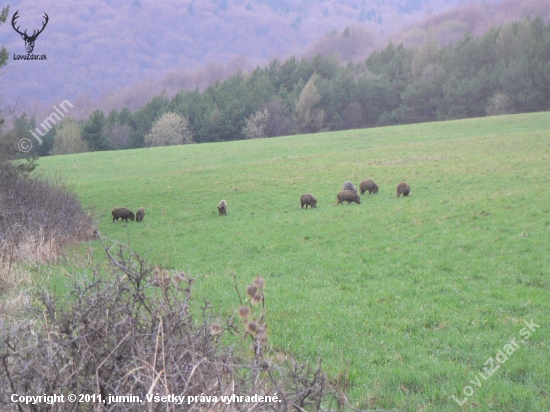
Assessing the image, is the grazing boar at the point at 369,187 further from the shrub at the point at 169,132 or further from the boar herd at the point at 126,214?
the shrub at the point at 169,132

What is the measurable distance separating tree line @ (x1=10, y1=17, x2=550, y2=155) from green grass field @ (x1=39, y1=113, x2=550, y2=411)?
107 ft

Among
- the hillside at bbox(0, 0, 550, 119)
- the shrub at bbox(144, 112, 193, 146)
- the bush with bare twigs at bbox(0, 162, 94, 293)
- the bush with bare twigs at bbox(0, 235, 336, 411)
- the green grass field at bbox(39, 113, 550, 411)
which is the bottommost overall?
the green grass field at bbox(39, 113, 550, 411)

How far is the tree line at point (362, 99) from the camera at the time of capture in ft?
223

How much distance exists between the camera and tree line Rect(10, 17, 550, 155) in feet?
223

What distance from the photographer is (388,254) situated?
1370 centimetres

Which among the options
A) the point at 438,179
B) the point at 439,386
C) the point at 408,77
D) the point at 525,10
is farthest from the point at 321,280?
the point at 525,10

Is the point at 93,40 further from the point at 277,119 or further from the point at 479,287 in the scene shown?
the point at 479,287

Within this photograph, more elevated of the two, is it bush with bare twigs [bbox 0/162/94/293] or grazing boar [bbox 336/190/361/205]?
bush with bare twigs [bbox 0/162/94/293]

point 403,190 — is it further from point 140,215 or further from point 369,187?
point 140,215

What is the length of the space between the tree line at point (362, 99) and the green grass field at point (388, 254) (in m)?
32.7

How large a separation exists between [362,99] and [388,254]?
69.0 metres

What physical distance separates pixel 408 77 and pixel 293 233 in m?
68.3

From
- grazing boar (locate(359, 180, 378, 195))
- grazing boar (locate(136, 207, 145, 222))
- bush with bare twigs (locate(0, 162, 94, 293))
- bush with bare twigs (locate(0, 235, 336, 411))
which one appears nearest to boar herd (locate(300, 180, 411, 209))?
grazing boar (locate(359, 180, 378, 195))

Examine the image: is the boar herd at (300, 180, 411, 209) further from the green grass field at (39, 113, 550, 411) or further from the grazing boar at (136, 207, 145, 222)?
the grazing boar at (136, 207, 145, 222)
